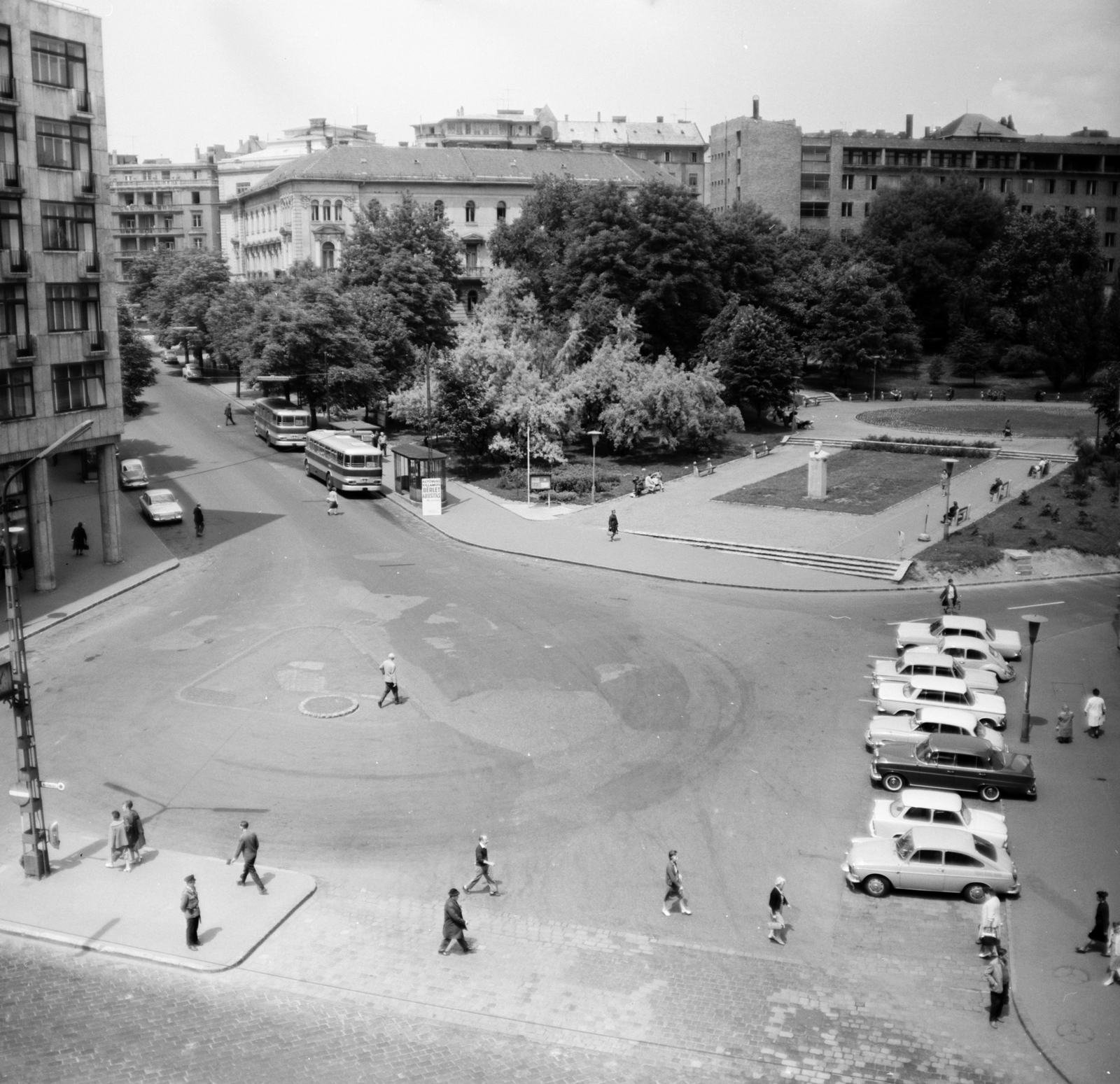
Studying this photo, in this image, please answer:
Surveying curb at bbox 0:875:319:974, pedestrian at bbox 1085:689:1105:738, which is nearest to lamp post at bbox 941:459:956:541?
pedestrian at bbox 1085:689:1105:738

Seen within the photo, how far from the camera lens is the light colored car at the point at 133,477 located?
198 feet

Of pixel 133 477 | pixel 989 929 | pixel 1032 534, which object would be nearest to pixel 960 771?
pixel 989 929

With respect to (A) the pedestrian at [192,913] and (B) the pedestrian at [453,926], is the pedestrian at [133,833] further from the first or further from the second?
(B) the pedestrian at [453,926]

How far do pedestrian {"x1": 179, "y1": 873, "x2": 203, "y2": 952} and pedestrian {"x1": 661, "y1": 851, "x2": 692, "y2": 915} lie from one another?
8.12 m

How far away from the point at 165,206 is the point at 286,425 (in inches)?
4384

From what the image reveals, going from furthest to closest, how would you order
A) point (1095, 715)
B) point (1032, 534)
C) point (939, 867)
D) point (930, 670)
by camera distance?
point (1032, 534)
point (930, 670)
point (1095, 715)
point (939, 867)

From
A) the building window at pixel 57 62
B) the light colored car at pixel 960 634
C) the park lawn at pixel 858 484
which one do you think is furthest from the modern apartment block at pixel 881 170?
the light colored car at pixel 960 634

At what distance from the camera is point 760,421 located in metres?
80.8

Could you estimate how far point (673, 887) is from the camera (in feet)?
69.6

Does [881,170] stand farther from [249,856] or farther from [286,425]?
[249,856]

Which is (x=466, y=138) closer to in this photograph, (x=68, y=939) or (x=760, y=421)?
(x=760, y=421)

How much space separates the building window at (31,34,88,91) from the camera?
4041 cm

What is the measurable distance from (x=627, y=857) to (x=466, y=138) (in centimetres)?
16345

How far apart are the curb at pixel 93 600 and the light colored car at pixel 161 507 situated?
6687 millimetres
